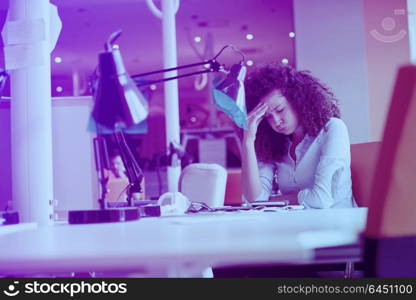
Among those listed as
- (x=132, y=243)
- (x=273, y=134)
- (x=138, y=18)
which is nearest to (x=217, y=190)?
(x=273, y=134)

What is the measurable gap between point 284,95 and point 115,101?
1.35 meters

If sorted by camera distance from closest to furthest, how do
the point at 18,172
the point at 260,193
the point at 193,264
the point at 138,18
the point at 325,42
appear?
the point at 193,264 → the point at 18,172 → the point at 260,193 → the point at 325,42 → the point at 138,18

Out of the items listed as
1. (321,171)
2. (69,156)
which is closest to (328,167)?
(321,171)

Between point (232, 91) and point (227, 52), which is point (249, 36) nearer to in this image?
point (227, 52)

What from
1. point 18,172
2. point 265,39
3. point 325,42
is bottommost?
point 18,172

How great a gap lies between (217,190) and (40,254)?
5.30ft

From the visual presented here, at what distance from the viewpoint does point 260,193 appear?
2330 mm

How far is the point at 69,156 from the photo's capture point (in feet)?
5.26

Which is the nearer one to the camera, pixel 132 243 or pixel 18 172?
pixel 132 243

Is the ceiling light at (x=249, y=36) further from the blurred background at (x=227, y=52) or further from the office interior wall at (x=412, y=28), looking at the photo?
the office interior wall at (x=412, y=28)

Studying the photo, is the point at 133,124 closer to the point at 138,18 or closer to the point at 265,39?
the point at 138,18

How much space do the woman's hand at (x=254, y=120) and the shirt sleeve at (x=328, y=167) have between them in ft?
0.89

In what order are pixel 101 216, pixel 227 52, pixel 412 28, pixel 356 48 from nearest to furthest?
1. pixel 101 216
2. pixel 412 28
3. pixel 356 48
4. pixel 227 52

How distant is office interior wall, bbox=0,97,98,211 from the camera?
158 cm
